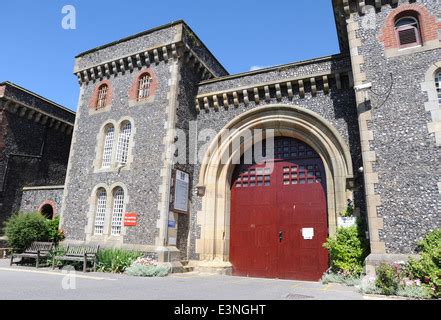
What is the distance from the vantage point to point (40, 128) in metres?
17.9

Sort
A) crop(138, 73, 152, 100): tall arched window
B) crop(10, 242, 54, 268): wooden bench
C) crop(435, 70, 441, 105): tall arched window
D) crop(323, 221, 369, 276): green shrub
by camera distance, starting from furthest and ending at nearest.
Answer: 1. crop(138, 73, 152, 100): tall arched window
2. crop(10, 242, 54, 268): wooden bench
3. crop(323, 221, 369, 276): green shrub
4. crop(435, 70, 441, 105): tall arched window

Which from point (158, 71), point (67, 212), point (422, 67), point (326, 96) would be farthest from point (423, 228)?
point (67, 212)

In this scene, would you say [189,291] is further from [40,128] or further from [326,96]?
[40,128]

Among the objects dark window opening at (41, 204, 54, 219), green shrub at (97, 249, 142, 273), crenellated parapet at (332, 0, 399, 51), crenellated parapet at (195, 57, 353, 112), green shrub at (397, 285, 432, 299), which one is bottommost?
green shrub at (397, 285, 432, 299)

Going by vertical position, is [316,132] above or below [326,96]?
below

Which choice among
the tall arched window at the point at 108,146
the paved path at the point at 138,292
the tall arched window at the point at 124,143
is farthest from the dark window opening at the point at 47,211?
the paved path at the point at 138,292

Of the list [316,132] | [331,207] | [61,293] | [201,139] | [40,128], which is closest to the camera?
[61,293]

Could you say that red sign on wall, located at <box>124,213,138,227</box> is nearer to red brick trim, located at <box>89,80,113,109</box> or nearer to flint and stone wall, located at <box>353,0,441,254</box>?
red brick trim, located at <box>89,80,113,109</box>

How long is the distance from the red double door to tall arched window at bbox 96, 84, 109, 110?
6.87 m

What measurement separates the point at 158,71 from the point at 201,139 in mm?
3229

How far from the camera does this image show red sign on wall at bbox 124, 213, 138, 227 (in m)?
11.6

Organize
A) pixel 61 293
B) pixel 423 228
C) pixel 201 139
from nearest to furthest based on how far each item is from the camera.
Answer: pixel 61 293
pixel 423 228
pixel 201 139

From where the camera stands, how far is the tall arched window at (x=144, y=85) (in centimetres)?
1334

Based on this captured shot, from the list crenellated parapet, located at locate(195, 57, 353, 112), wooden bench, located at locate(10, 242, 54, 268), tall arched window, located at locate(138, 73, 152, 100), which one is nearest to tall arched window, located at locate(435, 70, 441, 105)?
crenellated parapet, located at locate(195, 57, 353, 112)
